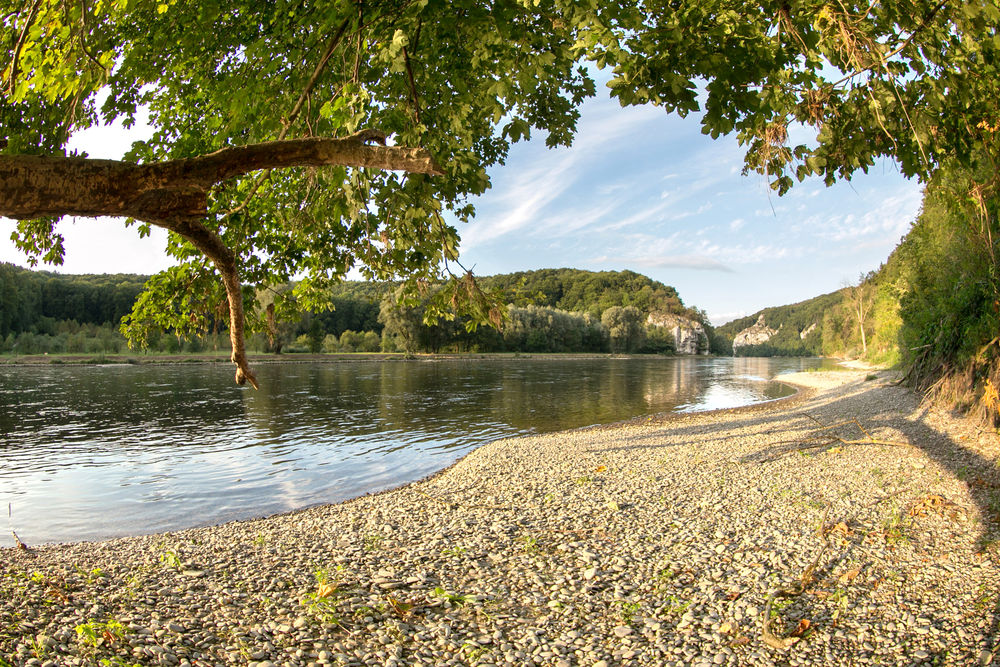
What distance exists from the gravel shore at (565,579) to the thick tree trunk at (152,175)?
2.93 meters

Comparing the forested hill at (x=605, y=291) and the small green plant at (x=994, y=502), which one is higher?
the forested hill at (x=605, y=291)

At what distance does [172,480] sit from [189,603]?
360 inches

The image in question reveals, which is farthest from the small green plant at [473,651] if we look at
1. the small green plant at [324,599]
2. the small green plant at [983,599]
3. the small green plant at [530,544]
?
the small green plant at [983,599]

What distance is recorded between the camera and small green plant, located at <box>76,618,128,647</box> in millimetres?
3576

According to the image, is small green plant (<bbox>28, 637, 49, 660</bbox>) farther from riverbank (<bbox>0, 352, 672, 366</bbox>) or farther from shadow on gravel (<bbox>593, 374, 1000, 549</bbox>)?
riverbank (<bbox>0, 352, 672, 366</bbox>)

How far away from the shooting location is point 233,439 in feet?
56.5

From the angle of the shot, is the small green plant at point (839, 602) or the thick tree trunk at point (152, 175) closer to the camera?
the thick tree trunk at point (152, 175)

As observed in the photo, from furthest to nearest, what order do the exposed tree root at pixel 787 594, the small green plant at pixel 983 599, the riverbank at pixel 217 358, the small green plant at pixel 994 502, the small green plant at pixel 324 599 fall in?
the riverbank at pixel 217 358 < the small green plant at pixel 994 502 < the small green plant at pixel 983 599 < the small green plant at pixel 324 599 < the exposed tree root at pixel 787 594

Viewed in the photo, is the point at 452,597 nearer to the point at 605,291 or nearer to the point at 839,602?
the point at 839,602

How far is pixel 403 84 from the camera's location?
19.2 ft

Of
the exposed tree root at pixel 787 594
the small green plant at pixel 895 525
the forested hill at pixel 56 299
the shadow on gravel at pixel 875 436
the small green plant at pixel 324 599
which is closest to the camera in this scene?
the exposed tree root at pixel 787 594

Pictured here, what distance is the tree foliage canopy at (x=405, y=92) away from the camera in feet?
Answer: 12.2

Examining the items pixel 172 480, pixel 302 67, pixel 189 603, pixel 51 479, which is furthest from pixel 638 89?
pixel 51 479

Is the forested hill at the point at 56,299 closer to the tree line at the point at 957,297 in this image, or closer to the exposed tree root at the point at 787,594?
the tree line at the point at 957,297
